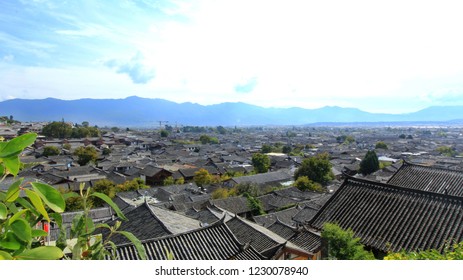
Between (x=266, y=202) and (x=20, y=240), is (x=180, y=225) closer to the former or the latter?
(x=20, y=240)

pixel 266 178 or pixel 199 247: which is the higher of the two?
pixel 199 247

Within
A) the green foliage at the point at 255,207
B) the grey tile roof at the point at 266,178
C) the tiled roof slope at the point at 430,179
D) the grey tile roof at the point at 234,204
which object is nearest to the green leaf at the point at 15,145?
the tiled roof slope at the point at 430,179

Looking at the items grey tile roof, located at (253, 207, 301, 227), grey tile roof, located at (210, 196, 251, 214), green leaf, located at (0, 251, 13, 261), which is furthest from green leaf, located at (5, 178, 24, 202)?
grey tile roof, located at (210, 196, 251, 214)

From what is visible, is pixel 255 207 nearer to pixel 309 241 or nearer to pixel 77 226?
pixel 309 241

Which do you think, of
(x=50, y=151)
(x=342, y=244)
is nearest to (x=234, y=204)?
(x=342, y=244)

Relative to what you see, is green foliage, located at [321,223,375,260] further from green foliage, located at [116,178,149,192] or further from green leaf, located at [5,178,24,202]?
green foliage, located at [116,178,149,192]

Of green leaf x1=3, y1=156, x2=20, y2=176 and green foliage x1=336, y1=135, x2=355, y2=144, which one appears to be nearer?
green leaf x1=3, y1=156, x2=20, y2=176
